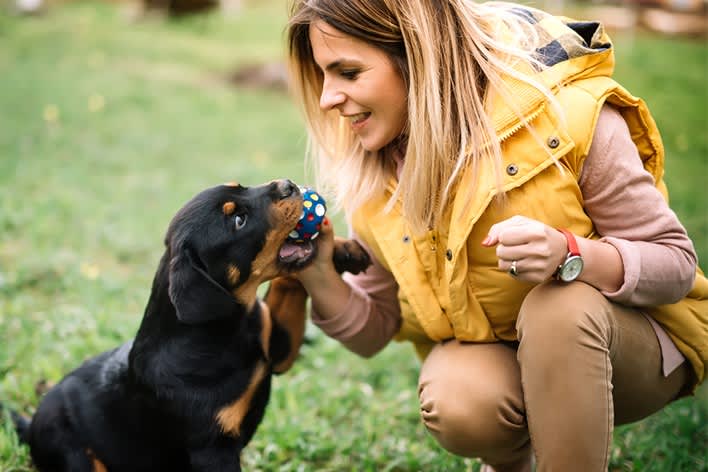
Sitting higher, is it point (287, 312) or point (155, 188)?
point (287, 312)

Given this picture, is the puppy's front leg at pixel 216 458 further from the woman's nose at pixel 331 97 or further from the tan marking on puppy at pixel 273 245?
the woman's nose at pixel 331 97

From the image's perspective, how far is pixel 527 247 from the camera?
6.57 feet

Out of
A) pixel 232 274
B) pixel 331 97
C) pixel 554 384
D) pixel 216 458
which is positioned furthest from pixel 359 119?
pixel 216 458

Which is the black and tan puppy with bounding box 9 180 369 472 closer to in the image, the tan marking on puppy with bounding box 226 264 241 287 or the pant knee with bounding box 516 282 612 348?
the tan marking on puppy with bounding box 226 264 241 287

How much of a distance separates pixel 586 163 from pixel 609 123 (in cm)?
14

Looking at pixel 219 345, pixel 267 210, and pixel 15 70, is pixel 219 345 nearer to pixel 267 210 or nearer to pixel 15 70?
pixel 267 210

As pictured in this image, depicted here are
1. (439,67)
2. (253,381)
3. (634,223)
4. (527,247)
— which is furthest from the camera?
(253,381)

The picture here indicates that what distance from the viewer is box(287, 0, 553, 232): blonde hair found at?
2289 mm

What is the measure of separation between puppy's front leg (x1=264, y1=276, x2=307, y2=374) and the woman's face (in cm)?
73

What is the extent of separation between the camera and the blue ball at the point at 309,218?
106 inches

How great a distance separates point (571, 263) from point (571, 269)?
0.9 inches

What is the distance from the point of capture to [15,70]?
8766 millimetres

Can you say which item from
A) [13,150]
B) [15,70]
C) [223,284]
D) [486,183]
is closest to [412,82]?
[486,183]

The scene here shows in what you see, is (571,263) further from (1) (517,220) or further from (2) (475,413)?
(2) (475,413)
